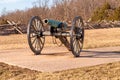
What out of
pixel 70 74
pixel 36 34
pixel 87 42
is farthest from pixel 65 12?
pixel 70 74

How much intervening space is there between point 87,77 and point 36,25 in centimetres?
568

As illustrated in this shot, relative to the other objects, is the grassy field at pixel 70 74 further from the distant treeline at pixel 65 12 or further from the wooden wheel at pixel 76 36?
the distant treeline at pixel 65 12

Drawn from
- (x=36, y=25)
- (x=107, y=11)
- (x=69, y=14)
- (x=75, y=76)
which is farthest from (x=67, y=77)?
(x=69, y=14)

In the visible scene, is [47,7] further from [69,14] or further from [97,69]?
[97,69]

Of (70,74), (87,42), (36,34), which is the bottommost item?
(87,42)

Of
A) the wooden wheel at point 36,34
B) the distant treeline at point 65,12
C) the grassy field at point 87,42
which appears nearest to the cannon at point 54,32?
the wooden wheel at point 36,34

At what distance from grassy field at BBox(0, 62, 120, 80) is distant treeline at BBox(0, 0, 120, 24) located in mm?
35388

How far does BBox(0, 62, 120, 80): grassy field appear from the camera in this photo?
9.52 m

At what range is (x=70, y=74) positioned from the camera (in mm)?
9898

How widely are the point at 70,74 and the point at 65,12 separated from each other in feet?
175

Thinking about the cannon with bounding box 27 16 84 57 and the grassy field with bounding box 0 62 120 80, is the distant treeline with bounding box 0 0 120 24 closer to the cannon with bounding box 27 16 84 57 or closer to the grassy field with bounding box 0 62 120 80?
the cannon with bounding box 27 16 84 57

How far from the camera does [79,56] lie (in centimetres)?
1373

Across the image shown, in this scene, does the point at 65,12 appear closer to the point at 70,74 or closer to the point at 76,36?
the point at 76,36

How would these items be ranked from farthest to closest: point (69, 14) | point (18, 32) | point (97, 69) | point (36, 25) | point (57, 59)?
1. point (69, 14)
2. point (18, 32)
3. point (36, 25)
4. point (57, 59)
5. point (97, 69)
